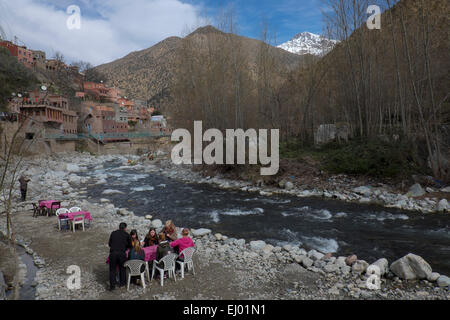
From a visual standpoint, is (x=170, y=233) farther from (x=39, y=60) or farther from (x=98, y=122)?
(x=39, y=60)

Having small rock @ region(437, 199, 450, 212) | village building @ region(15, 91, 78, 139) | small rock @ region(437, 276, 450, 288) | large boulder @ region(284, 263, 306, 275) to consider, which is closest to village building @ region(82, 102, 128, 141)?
village building @ region(15, 91, 78, 139)

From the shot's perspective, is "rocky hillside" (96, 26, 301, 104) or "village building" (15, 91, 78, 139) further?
"rocky hillside" (96, 26, 301, 104)

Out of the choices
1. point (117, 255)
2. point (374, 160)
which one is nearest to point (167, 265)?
point (117, 255)

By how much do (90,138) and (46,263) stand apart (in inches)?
1955

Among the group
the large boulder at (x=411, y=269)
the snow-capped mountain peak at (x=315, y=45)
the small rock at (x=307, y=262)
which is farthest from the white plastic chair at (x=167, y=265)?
the snow-capped mountain peak at (x=315, y=45)

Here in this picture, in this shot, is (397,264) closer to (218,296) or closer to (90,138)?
(218,296)

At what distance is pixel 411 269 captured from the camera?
609 cm

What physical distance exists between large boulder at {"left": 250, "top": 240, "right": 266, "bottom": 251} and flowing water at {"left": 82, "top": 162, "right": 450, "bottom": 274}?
59 cm

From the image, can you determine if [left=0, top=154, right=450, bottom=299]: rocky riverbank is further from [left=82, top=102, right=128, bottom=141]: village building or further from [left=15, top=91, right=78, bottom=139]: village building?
[left=82, top=102, right=128, bottom=141]: village building

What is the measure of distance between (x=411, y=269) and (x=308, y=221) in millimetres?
4852

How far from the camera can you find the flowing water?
818 cm

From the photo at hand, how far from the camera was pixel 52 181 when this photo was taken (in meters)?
20.4

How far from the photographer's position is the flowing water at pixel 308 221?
818cm
